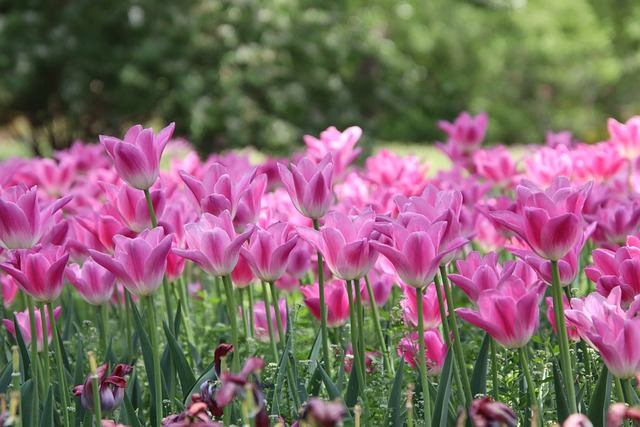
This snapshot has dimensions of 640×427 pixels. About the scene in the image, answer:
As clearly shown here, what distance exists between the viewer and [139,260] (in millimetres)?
1789

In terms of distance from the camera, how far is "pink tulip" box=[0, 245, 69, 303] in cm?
187

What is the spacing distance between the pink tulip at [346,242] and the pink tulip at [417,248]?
3.3 inches

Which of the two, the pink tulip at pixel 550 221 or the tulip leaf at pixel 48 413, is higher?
the pink tulip at pixel 550 221

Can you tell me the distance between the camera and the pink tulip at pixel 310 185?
1.99m

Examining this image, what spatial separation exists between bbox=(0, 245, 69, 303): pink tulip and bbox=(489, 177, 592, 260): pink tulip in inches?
36.6

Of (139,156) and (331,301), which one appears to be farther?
(331,301)

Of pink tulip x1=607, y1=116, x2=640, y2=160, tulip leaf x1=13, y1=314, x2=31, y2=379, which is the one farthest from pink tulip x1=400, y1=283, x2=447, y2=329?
pink tulip x1=607, y1=116, x2=640, y2=160

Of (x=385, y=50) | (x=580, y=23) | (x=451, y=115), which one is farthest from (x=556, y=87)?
(x=385, y=50)

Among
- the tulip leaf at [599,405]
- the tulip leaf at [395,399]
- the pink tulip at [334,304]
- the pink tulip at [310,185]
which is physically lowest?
the tulip leaf at [599,405]

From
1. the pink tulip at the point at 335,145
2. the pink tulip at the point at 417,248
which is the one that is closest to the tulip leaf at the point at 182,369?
the pink tulip at the point at 417,248

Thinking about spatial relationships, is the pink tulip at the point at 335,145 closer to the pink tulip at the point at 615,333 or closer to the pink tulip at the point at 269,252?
the pink tulip at the point at 269,252

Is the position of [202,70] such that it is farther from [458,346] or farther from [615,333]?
[615,333]

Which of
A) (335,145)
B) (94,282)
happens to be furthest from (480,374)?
(335,145)

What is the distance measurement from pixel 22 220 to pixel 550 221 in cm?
115
